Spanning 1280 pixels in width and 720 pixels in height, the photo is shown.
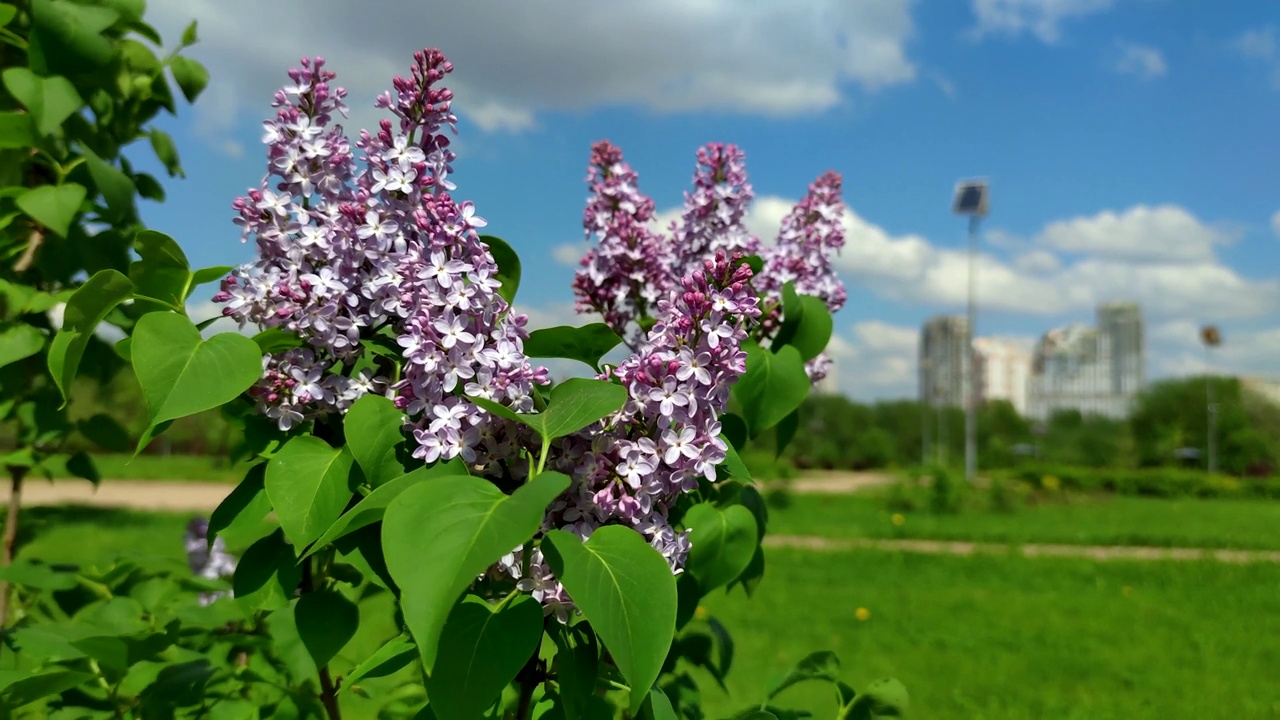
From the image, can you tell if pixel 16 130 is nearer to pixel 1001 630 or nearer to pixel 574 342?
pixel 574 342

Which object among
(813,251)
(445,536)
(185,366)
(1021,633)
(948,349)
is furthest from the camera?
(948,349)

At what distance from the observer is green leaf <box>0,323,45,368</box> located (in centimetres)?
163

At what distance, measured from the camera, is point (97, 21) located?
5.75 ft

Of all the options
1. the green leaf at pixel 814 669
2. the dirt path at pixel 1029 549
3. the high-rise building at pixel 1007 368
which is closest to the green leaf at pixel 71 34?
the green leaf at pixel 814 669

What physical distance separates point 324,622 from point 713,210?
1.08 m

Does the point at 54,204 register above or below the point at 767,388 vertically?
above

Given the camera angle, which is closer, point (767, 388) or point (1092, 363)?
point (767, 388)

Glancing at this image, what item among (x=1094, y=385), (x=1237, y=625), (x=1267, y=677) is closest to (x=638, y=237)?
(x=1267, y=677)

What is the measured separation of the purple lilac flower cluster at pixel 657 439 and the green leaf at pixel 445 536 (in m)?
0.22

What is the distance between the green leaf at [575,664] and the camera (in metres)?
1.01

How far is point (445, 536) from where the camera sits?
0.81 m

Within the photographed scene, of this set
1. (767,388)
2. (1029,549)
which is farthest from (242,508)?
(1029,549)

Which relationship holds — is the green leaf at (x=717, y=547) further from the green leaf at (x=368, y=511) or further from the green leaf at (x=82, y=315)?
the green leaf at (x=82, y=315)

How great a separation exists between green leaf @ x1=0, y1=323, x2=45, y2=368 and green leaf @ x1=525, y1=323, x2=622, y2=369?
3.32 feet
